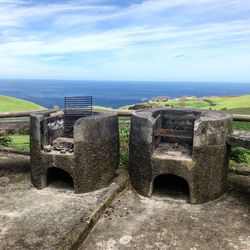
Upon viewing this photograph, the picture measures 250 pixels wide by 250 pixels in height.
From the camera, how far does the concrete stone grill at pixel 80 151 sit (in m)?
9.72

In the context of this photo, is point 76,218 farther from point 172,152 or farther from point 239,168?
point 239,168

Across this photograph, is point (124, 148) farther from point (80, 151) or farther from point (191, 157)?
point (191, 157)

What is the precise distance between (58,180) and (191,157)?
14.3 feet

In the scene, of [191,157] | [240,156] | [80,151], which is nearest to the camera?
[191,157]

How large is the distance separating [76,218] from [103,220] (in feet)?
2.17

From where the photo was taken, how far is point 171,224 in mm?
8336

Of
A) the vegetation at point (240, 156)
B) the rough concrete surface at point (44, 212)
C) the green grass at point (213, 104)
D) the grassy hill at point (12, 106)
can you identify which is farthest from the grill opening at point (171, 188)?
the grassy hill at point (12, 106)

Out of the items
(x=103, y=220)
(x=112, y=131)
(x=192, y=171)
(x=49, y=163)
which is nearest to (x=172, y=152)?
(x=192, y=171)

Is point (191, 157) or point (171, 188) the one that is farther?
point (171, 188)

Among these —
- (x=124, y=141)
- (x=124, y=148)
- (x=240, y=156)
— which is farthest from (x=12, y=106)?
(x=240, y=156)

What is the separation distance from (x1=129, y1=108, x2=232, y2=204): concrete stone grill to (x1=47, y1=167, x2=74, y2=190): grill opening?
1.99 meters

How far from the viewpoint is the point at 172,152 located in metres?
9.95

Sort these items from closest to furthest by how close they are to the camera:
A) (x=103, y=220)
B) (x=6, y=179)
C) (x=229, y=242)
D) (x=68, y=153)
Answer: (x=229, y=242)
(x=103, y=220)
(x=68, y=153)
(x=6, y=179)

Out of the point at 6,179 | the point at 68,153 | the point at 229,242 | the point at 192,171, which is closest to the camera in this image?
the point at 229,242
